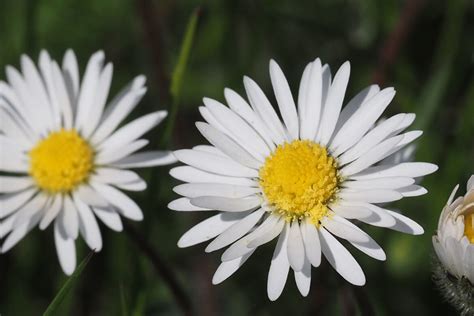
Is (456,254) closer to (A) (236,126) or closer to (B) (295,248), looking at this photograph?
(B) (295,248)

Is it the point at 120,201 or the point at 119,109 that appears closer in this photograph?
the point at 120,201

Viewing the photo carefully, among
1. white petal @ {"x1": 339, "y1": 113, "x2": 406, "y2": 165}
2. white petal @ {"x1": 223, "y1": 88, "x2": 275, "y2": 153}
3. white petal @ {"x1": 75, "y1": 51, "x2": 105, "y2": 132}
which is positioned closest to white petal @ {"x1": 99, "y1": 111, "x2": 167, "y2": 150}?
white petal @ {"x1": 75, "y1": 51, "x2": 105, "y2": 132}

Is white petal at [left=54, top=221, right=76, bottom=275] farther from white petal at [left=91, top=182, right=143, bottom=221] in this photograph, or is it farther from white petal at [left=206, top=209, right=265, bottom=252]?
white petal at [left=206, top=209, right=265, bottom=252]

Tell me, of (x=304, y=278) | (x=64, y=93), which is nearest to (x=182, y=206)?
(x=304, y=278)

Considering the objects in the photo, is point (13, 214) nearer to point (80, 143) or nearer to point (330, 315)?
point (80, 143)

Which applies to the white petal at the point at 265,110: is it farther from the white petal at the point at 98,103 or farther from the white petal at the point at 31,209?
the white petal at the point at 31,209

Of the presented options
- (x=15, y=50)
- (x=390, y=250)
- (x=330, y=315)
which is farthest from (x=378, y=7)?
(x=15, y=50)
